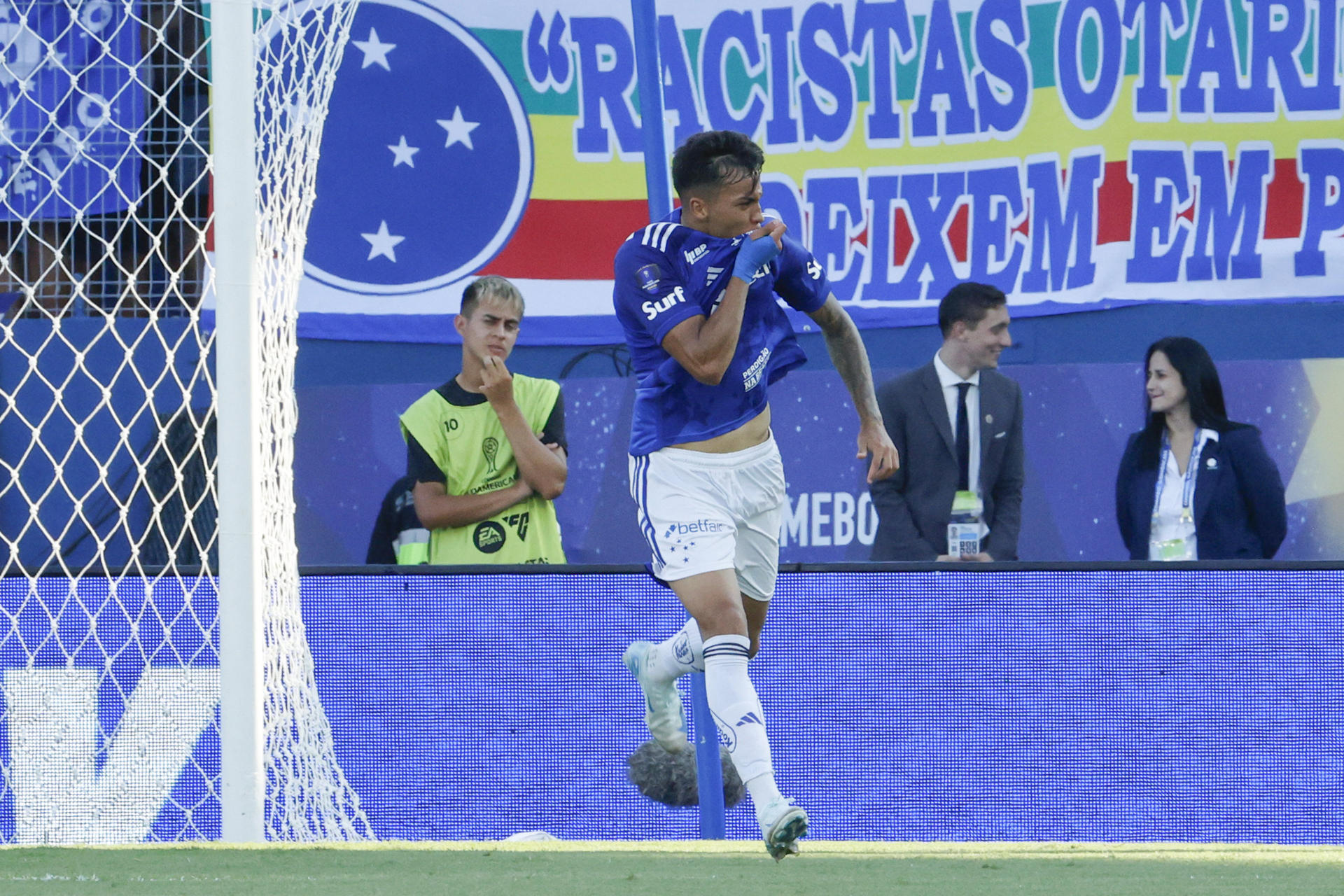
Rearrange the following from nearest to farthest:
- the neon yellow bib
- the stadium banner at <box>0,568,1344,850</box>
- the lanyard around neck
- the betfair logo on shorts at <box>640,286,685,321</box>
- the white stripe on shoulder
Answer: the betfair logo on shorts at <box>640,286,685,321</box>
the white stripe on shoulder
the stadium banner at <box>0,568,1344,850</box>
the neon yellow bib
the lanyard around neck

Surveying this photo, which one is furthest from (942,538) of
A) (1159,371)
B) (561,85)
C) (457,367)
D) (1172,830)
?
(561,85)

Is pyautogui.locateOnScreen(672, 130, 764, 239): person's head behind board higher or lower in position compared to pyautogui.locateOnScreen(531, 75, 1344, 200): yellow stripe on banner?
lower

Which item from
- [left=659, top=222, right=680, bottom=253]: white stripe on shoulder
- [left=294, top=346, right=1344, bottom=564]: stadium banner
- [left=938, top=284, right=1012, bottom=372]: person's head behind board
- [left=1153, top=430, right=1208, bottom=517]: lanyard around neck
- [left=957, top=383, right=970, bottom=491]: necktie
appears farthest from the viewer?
[left=294, top=346, right=1344, bottom=564]: stadium banner

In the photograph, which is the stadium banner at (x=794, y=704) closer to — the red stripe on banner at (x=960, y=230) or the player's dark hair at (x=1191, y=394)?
the player's dark hair at (x=1191, y=394)

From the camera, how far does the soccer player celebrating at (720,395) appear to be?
12.0ft

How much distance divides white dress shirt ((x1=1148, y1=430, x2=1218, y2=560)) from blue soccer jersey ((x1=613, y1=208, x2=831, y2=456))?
257cm

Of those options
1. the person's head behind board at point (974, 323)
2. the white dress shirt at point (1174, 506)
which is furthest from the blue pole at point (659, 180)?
the white dress shirt at point (1174, 506)

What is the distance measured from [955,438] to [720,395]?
7.91 ft

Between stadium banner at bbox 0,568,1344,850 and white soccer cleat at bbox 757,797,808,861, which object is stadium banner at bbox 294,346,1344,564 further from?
white soccer cleat at bbox 757,797,808,861

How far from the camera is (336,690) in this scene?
5.02 m

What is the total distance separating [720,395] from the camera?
3.92 meters

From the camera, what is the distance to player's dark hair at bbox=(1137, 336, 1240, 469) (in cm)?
612

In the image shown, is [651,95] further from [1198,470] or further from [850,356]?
[1198,470]

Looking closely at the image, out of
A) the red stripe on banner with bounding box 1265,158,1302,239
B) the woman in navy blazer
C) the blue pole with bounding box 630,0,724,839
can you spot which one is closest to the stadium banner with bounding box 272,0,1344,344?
the red stripe on banner with bounding box 1265,158,1302,239
